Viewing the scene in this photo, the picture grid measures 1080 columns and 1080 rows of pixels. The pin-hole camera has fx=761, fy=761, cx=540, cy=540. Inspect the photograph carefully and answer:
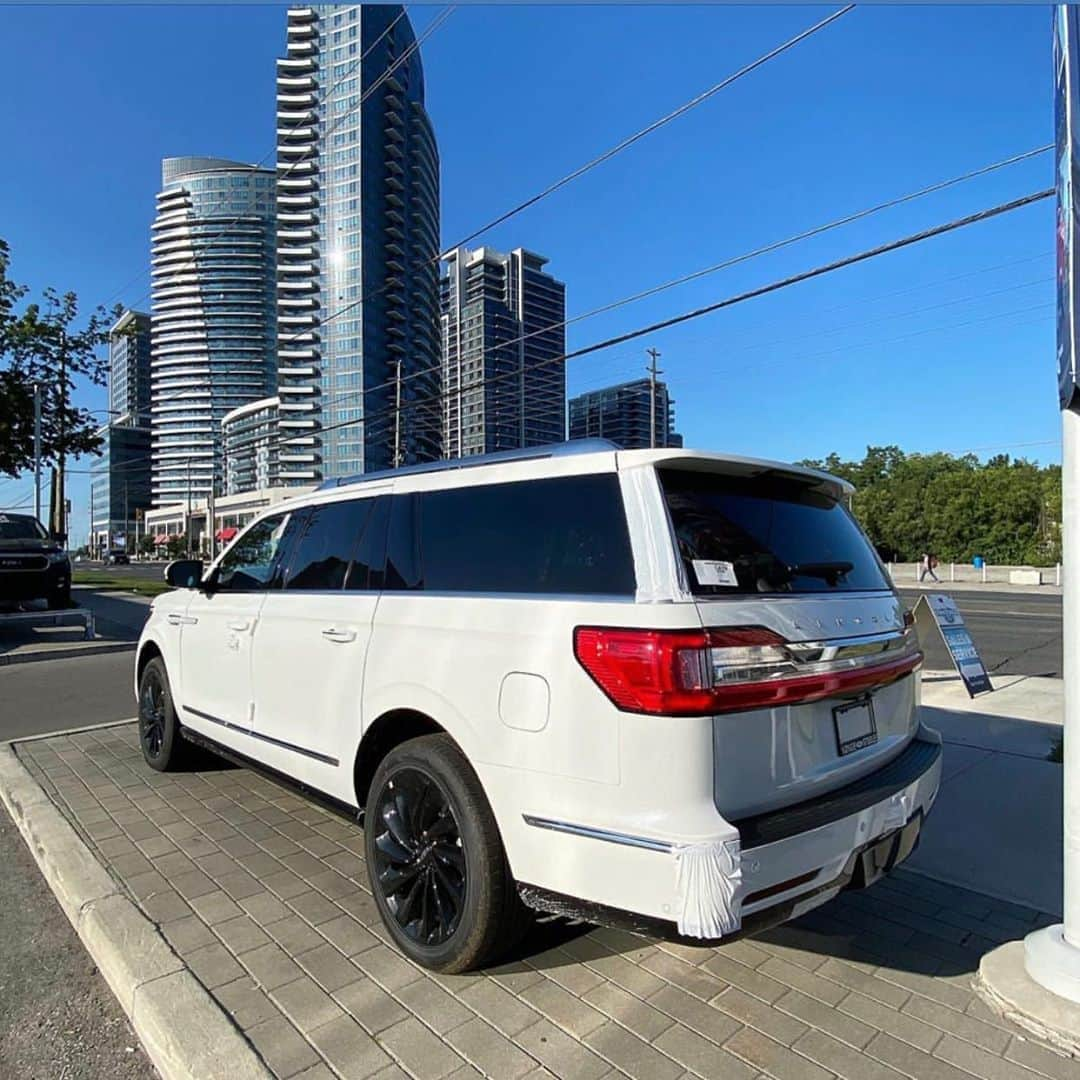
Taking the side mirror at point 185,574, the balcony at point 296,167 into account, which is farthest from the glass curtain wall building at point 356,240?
the side mirror at point 185,574

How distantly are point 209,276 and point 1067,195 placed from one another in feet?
134

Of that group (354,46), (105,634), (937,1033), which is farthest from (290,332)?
(937,1033)

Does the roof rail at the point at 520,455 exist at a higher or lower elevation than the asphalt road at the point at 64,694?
higher

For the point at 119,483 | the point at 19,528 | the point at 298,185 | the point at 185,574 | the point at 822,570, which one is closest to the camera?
the point at 822,570

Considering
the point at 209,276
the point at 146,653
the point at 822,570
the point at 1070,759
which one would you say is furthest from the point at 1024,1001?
the point at 209,276

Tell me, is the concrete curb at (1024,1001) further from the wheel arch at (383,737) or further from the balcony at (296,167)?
the balcony at (296,167)

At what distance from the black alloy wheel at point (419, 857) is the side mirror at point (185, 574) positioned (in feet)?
7.82

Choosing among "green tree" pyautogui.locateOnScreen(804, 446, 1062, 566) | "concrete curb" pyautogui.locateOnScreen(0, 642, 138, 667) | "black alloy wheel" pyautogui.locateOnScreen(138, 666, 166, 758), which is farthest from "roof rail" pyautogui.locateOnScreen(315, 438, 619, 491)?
"green tree" pyautogui.locateOnScreen(804, 446, 1062, 566)

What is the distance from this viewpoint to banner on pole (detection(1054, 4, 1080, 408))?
8.34 ft

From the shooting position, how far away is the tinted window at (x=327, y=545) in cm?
→ 366

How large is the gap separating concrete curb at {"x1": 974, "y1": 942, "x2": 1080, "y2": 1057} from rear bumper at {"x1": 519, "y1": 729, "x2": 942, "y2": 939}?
580 mm

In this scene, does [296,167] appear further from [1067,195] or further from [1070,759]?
[1070,759]

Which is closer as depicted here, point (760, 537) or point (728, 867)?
point (728, 867)

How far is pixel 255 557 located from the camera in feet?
14.7
